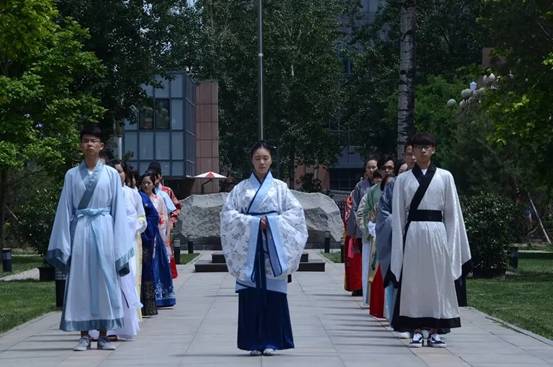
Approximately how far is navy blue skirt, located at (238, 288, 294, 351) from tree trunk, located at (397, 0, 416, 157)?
16978 millimetres

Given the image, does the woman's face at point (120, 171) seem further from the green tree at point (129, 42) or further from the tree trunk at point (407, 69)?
the green tree at point (129, 42)

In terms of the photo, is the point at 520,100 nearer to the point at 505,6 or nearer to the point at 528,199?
the point at 505,6

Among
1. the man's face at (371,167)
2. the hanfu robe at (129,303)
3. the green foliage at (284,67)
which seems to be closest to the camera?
the hanfu robe at (129,303)

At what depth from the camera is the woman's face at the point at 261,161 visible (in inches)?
551

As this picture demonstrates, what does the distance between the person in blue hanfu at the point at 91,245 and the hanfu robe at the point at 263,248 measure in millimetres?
1123

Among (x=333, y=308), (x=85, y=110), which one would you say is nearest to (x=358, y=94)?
(x=85, y=110)

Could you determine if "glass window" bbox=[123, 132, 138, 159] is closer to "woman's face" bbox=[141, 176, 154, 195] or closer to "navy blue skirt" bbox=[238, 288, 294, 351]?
"woman's face" bbox=[141, 176, 154, 195]

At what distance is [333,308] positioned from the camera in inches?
810

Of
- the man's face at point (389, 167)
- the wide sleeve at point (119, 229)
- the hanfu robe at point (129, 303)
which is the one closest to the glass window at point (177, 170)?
the man's face at point (389, 167)

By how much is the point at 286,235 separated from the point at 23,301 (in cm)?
952

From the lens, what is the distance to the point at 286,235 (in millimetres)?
14078

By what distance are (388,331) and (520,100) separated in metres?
16.7

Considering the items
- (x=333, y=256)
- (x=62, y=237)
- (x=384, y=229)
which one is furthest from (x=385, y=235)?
(x=333, y=256)

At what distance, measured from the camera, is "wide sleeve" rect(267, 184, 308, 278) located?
14.0 metres
